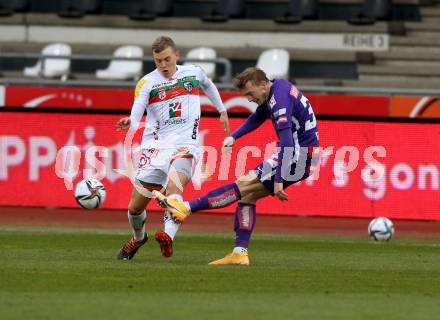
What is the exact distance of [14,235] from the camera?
17.2 metres

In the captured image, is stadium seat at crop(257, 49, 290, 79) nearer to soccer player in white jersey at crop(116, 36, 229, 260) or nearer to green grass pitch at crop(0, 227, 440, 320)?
green grass pitch at crop(0, 227, 440, 320)

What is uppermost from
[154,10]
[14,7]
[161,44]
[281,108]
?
[161,44]

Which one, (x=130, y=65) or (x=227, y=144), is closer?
(x=227, y=144)

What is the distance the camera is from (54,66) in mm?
28406

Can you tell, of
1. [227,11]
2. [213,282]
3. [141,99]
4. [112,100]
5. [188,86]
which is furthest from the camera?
[227,11]

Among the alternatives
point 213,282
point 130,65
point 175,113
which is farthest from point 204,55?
point 213,282

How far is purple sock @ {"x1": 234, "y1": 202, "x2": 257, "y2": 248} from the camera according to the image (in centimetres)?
1290

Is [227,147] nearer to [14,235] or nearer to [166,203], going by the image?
[166,203]

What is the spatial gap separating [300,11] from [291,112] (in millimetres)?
18876

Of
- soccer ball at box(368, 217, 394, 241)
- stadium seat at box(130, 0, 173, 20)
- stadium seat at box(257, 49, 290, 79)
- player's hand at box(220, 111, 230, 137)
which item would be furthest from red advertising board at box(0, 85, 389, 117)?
player's hand at box(220, 111, 230, 137)

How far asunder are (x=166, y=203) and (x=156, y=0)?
793 inches

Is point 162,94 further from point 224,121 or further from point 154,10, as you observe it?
point 154,10

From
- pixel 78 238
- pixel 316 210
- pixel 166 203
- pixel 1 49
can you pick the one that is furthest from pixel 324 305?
pixel 1 49

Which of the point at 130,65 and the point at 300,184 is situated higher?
the point at 130,65
